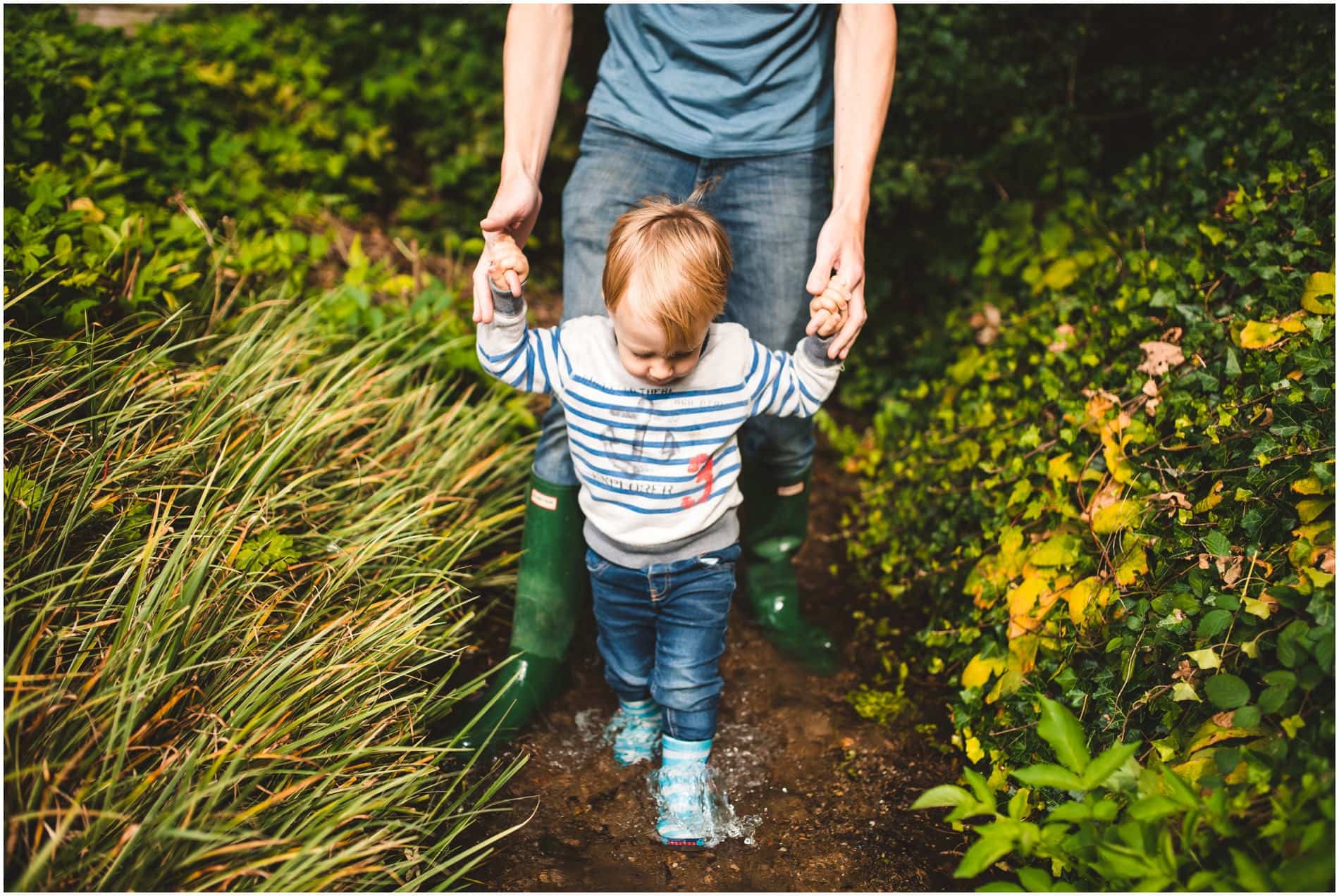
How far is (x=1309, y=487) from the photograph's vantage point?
69.3 inches

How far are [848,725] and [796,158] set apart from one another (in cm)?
142

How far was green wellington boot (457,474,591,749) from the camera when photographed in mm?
2221

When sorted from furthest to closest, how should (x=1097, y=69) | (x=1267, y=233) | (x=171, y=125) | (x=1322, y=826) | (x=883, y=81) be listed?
1. (x=1097, y=69)
2. (x=171, y=125)
3. (x=1267, y=233)
4. (x=883, y=81)
5. (x=1322, y=826)

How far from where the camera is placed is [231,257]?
2828 millimetres

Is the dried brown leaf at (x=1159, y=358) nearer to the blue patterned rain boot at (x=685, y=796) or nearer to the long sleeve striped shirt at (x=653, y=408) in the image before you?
the long sleeve striped shirt at (x=653, y=408)

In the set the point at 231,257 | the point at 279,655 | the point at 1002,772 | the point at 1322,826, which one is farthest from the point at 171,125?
the point at 1322,826

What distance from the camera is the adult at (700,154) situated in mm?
2037

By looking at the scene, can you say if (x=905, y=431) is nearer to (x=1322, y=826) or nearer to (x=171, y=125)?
(x=1322, y=826)

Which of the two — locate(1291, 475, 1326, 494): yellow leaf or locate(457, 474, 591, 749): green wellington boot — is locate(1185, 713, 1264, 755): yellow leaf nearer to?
locate(1291, 475, 1326, 494): yellow leaf

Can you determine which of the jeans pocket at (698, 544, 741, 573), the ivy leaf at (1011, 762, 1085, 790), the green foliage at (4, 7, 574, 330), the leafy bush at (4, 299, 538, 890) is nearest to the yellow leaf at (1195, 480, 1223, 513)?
the ivy leaf at (1011, 762, 1085, 790)

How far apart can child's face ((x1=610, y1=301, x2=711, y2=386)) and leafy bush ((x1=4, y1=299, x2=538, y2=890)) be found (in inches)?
27.6

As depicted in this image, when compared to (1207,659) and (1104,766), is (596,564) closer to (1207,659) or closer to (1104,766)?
(1104,766)

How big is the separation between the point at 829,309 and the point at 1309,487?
97 cm

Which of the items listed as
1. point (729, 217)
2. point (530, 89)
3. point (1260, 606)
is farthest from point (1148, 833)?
point (530, 89)
